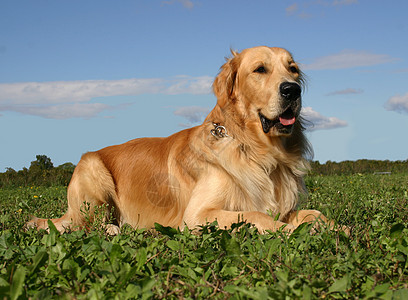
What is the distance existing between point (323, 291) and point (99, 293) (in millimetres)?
1067

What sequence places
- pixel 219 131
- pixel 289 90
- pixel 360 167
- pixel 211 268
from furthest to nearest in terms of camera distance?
pixel 360 167 < pixel 219 131 < pixel 289 90 < pixel 211 268

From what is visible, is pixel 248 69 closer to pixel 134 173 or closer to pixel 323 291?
pixel 134 173

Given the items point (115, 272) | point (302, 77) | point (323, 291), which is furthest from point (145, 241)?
point (302, 77)

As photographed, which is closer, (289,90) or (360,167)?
(289,90)

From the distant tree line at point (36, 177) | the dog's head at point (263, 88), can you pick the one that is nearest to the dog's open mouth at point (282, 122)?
the dog's head at point (263, 88)

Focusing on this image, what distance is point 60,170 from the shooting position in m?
13.5

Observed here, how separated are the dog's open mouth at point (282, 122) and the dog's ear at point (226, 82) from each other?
0.53 m

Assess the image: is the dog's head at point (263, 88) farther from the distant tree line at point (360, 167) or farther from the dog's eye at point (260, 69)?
the distant tree line at point (360, 167)

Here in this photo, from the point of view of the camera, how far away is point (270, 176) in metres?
4.30

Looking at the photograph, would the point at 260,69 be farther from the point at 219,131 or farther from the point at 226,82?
the point at 219,131

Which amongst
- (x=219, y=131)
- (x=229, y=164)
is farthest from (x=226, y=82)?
(x=229, y=164)

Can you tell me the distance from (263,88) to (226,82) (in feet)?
1.60

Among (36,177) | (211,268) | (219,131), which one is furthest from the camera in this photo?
(36,177)

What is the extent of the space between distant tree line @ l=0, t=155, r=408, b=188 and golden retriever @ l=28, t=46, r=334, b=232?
6188 mm
